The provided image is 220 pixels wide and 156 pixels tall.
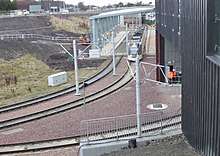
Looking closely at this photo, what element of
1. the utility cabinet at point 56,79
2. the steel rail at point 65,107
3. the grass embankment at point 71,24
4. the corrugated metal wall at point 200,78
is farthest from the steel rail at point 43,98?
the grass embankment at point 71,24

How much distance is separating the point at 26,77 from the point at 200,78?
26603mm

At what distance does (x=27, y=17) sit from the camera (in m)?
71.1

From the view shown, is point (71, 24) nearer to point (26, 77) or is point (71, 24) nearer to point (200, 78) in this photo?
point (26, 77)

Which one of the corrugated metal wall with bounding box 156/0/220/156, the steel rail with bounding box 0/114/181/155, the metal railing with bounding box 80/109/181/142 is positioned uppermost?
the corrugated metal wall with bounding box 156/0/220/156

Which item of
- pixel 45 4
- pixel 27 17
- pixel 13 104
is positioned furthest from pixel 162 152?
pixel 45 4

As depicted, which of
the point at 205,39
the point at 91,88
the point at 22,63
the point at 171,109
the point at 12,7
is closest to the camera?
the point at 205,39

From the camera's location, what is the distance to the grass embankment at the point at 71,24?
71.2 metres

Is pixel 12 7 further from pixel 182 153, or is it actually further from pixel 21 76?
pixel 182 153

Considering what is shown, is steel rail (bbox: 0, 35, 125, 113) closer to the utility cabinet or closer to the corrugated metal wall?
the utility cabinet

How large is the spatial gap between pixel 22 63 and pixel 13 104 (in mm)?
17079

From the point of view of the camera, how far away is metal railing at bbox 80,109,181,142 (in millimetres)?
15066

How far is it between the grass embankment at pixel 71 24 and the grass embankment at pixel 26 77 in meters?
28.1

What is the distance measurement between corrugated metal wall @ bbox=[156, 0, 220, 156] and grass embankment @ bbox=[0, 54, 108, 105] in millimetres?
15574

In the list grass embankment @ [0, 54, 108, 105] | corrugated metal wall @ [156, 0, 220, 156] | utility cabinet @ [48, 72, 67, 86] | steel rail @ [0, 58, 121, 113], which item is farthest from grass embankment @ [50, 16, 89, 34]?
corrugated metal wall @ [156, 0, 220, 156]
